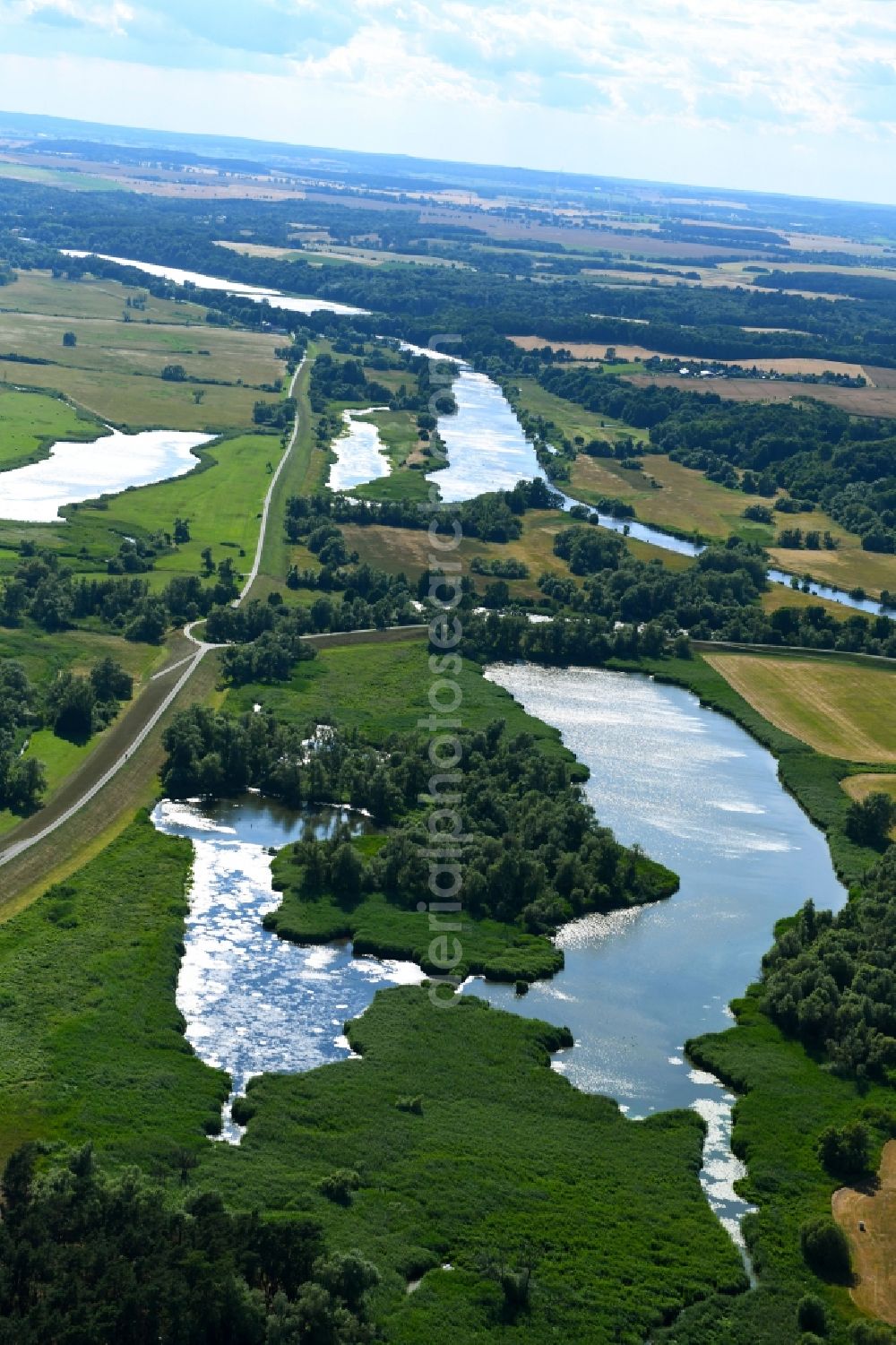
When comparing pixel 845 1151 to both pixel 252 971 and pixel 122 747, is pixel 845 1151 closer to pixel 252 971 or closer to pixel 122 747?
pixel 252 971

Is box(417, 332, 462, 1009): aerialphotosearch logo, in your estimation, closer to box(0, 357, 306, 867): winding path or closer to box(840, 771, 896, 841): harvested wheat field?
box(0, 357, 306, 867): winding path

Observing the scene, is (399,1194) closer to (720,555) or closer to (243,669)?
(243,669)

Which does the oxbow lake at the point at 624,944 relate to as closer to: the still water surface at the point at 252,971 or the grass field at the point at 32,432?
the still water surface at the point at 252,971

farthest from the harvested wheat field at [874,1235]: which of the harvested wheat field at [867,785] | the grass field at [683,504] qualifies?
the grass field at [683,504]

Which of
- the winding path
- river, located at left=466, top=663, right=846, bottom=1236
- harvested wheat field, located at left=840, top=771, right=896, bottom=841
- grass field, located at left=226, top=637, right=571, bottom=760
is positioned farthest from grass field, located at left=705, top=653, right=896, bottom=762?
the winding path

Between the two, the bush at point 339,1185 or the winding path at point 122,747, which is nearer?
the bush at point 339,1185
